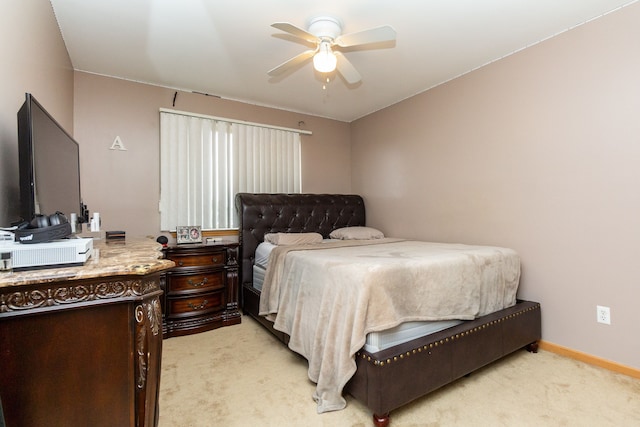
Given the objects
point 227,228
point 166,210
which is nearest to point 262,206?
point 227,228

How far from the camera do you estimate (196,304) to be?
3039 mm

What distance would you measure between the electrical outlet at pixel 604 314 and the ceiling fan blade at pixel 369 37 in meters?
2.43

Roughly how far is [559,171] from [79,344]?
3.15 m

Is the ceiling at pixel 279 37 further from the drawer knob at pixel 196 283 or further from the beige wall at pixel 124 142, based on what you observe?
the drawer knob at pixel 196 283

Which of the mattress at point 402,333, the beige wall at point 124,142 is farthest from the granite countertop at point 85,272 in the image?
the beige wall at point 124,142

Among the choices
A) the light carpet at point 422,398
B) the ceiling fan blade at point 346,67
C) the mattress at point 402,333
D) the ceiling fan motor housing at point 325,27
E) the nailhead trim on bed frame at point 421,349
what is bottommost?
the light carpet at point 422,398

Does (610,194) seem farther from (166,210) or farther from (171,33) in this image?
(166,210)

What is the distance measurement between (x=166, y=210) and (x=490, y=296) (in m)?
3.18

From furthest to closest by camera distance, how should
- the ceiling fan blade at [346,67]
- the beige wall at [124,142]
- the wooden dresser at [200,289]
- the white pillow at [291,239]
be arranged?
the white pillow at [291,239] → the beige wall at [124,142] → the wooden dresser at [200,289] → the ceiling fan blade at [346,67]

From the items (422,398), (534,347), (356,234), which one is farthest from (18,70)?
(534,347)

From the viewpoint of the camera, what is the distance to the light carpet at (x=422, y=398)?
1713mm

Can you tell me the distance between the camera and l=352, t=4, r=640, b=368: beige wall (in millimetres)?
2188

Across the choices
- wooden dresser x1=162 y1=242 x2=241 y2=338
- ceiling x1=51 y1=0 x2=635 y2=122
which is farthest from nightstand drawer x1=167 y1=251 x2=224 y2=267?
ceiling x1=51 y1=0 x2=635 y2=122

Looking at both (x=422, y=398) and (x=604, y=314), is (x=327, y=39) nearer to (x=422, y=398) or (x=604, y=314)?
(x=422, y=398)
